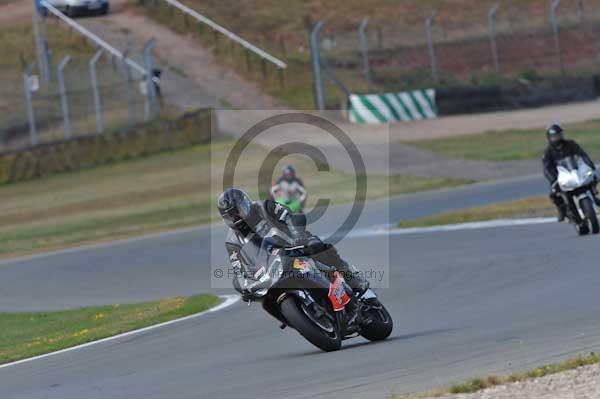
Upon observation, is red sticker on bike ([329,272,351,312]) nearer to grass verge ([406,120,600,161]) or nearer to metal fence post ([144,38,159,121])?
grass verge ([406,120,600,161])

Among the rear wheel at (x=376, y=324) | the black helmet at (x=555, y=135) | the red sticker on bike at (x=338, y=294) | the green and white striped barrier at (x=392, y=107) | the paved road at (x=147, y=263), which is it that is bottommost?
the paved road at (x=147, y=263)

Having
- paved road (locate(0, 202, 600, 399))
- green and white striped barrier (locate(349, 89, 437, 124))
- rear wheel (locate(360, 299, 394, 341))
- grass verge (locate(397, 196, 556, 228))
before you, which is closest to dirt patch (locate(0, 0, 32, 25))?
green and white striped barrier (locate(349, 89, 437, 124))

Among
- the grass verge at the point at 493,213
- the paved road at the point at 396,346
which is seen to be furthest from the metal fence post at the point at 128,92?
the paved road at the point at 396,346

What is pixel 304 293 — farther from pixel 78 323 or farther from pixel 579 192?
pixel 579 192

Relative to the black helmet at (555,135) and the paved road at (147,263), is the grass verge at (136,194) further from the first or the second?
the black helmet at (555,135)

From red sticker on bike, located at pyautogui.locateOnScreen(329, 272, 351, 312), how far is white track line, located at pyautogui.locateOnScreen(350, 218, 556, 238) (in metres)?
9.07

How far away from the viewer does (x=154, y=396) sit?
8078mm

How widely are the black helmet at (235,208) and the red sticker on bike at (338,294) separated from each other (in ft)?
2.77

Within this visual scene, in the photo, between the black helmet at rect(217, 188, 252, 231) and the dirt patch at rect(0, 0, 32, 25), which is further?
the dirt patch at rect(0, 0, 32, 25)

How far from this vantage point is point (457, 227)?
18781 mm

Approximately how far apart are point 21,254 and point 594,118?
1795 cm

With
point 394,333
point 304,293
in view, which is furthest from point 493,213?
point 304,293

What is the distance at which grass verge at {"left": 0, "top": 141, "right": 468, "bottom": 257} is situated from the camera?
2622 centimetres

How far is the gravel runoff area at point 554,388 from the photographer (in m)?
6.36
